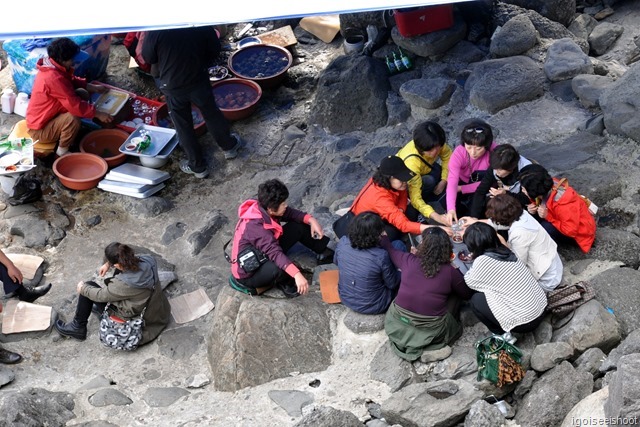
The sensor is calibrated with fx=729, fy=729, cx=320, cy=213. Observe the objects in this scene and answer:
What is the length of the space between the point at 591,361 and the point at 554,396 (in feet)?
1.63

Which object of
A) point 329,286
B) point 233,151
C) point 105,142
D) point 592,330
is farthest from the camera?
point 105,142

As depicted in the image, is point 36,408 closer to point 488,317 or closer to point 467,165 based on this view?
point 488,317

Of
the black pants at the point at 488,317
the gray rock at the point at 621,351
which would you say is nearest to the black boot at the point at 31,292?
the black pants at the point at 488,317

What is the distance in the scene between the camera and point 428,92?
7684mm

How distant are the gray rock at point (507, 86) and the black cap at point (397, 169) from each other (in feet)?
6.56

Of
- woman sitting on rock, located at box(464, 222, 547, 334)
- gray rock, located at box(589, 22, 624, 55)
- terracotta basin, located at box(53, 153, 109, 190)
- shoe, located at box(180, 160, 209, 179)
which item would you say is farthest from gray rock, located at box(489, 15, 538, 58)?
terracotta basin, located at box(53, 153, 109, 190)

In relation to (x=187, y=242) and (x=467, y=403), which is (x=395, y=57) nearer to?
(x=187, y=242)

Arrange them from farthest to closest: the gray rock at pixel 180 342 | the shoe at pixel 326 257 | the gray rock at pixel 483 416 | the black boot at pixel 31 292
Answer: the black boot at pixel 31 292
the shoe at pixel 326 257
the gray rock at pixel 180 342
the gray rock at pixel 483 416

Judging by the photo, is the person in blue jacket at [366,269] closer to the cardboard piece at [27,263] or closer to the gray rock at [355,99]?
the gray rock at [355,99]

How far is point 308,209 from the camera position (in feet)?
23.8

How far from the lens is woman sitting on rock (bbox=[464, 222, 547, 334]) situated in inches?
189

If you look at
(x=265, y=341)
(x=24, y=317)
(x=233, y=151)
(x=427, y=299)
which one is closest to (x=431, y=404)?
(x=427, y=299)

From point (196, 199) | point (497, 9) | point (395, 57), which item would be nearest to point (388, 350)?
point (196, 199)

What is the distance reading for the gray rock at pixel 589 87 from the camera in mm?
6961
